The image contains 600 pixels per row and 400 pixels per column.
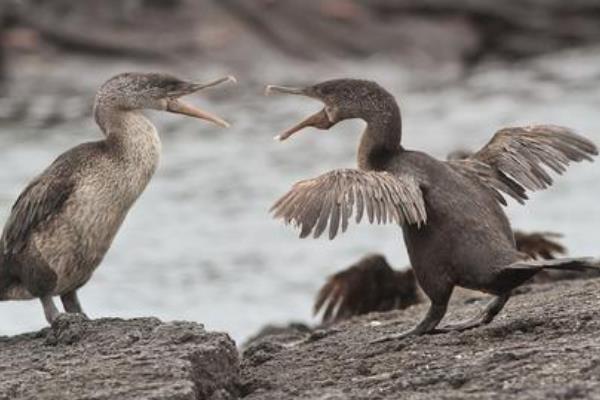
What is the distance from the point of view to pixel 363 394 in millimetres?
7520

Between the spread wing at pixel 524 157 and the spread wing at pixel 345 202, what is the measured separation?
32.1 inches

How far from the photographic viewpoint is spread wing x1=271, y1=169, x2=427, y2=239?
786 centimetres

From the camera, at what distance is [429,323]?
28.2 ft

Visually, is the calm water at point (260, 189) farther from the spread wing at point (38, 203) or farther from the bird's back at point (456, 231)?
the bird's back at point (456, 231)

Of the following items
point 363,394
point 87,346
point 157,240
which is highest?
point 157,240

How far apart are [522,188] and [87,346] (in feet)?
7.42

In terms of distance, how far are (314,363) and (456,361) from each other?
2.84 feet

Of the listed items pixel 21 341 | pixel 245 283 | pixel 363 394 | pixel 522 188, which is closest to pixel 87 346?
pixel 21 341

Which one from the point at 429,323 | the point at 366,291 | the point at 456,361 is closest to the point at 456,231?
the point at 429,323

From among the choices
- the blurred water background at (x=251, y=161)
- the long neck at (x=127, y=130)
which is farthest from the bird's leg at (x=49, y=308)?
the blurred water background at (x=251, y=161)

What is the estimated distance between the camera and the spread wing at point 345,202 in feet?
25.8

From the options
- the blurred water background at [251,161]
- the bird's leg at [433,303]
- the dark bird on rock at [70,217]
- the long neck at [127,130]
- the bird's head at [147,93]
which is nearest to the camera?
Result: the bird's leg at [433,303]

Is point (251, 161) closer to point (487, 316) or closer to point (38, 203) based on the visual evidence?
point (38, 203)

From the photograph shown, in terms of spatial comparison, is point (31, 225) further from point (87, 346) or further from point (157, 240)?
point (157, 240)
